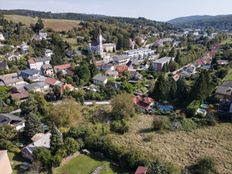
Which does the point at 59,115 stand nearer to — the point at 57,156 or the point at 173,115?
the point at 57,156

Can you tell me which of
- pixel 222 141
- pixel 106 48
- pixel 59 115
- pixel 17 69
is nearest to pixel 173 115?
pixel 222 141

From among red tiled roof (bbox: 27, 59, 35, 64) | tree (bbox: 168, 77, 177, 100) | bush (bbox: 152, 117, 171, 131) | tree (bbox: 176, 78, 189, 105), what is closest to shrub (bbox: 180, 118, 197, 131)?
bush (bbox: 152, 117, 171, 131)

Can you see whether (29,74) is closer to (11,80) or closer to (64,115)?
(11,80)

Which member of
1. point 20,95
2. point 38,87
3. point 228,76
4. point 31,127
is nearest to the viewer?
point 31,127


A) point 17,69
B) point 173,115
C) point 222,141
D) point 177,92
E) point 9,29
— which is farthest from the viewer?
point 9,29

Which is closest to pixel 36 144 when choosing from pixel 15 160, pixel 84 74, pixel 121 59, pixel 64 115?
pixel 15 160
